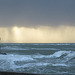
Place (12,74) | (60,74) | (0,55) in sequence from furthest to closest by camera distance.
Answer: (0,55) < (60,74) < (12,74)

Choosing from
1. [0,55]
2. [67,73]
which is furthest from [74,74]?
[0,55]

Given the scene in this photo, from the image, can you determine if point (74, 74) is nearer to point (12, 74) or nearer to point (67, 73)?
point (67, 73)

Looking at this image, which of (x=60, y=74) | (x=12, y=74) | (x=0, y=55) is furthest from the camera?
(x=0, y=55)

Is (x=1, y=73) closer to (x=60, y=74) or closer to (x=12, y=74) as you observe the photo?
(x=12, y=74)

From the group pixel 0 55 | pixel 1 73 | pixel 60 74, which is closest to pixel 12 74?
pixel 1 73

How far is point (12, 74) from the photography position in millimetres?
29188

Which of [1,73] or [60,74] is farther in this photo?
[60,74]

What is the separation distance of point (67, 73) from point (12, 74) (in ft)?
47.3

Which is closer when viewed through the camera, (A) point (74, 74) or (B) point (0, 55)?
(A) point (74, 74)

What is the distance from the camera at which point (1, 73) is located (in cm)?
2925

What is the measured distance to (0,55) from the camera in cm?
6975

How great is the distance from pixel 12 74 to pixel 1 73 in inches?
43.2

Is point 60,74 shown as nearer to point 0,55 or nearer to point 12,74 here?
point 12,74

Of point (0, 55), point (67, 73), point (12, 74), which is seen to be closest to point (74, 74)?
point (67, 73)
